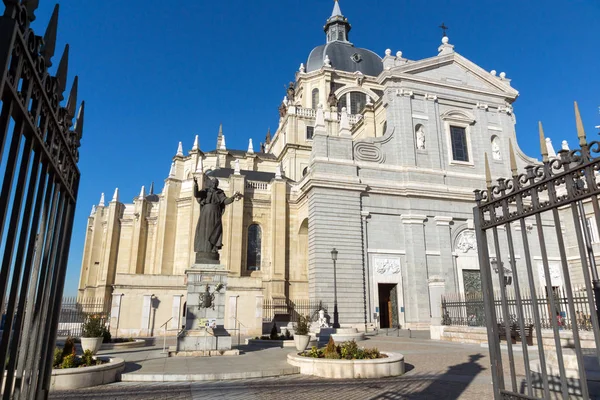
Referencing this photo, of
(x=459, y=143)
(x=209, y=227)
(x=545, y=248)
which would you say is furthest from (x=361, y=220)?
(x=545, y=248)

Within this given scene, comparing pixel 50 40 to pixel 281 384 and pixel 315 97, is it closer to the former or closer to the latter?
pixel 281 384

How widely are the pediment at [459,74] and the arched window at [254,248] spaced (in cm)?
1579

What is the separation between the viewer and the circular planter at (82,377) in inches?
288

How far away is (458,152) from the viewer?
2828 centimetres

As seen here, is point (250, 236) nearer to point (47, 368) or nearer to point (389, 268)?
point (389, 268)

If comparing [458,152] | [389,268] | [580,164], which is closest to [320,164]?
[389,268]

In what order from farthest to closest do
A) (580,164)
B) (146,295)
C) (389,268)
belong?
(389,268)
(146,295)
(580,164)

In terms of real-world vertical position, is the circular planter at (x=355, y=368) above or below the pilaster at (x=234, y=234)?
below

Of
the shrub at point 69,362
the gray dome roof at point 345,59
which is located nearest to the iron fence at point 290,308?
the shrub at point 69,362

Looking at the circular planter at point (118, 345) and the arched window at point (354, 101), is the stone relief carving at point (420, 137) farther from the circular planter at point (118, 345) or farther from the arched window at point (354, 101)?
the circular planter at point (118, 345)

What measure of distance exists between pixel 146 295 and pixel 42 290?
58.8 feet

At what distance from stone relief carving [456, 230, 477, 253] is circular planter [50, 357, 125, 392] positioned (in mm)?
22226

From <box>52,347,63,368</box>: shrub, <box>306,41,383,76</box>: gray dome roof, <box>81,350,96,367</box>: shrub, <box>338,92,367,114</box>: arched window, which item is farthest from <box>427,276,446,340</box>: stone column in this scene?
<box>306,41,383,76</box>: gray dome roof

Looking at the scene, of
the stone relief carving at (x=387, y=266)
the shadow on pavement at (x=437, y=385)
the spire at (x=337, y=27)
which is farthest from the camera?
the spire at (x=337, y=27)
